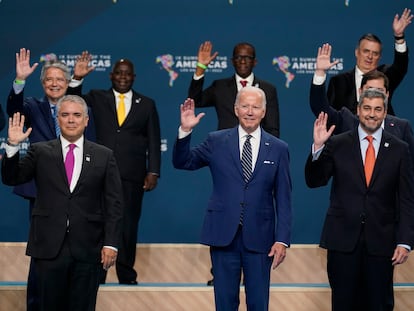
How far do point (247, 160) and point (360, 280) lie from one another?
33.8 inches

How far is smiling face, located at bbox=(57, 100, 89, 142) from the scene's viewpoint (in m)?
5.29

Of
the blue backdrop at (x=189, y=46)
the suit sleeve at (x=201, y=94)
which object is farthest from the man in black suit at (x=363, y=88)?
the blue backdrop at (x=189, y=46)

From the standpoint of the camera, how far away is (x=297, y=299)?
20.7ft

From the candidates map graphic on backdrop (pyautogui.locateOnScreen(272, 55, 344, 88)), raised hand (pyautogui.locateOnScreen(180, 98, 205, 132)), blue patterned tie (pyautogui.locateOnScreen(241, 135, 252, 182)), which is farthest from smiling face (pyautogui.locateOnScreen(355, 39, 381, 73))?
map graphic on backdrop (pyautogui.locateOnScreen(272, 55, 344, 88))

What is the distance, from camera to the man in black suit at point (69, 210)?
16.9ft

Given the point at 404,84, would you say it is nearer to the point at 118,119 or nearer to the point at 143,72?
the point at 143,72

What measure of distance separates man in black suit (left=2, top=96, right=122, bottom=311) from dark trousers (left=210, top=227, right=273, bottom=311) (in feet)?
1.84

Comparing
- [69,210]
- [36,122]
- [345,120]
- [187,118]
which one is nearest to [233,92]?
[345,120]

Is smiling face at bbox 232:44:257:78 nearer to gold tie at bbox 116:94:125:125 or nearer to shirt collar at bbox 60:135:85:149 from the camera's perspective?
gold tie at bbox 116:94:125:125

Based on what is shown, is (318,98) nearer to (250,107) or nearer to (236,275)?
(250,107)

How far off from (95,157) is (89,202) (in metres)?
0.24

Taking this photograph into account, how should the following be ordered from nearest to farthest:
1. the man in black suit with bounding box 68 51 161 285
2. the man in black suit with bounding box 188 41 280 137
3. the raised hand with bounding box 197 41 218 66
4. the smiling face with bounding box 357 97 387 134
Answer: the smiling face with bounding box 357 97 387 134
the raised hand with bounding box 197 41 218 66
the man in black suit with bounding box 188 41 280 137
the man in black suit with bounding box 68 51 161 285

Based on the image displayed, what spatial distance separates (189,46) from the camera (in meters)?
8.20

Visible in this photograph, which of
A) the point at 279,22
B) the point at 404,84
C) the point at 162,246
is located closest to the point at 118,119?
the point at 162,246
